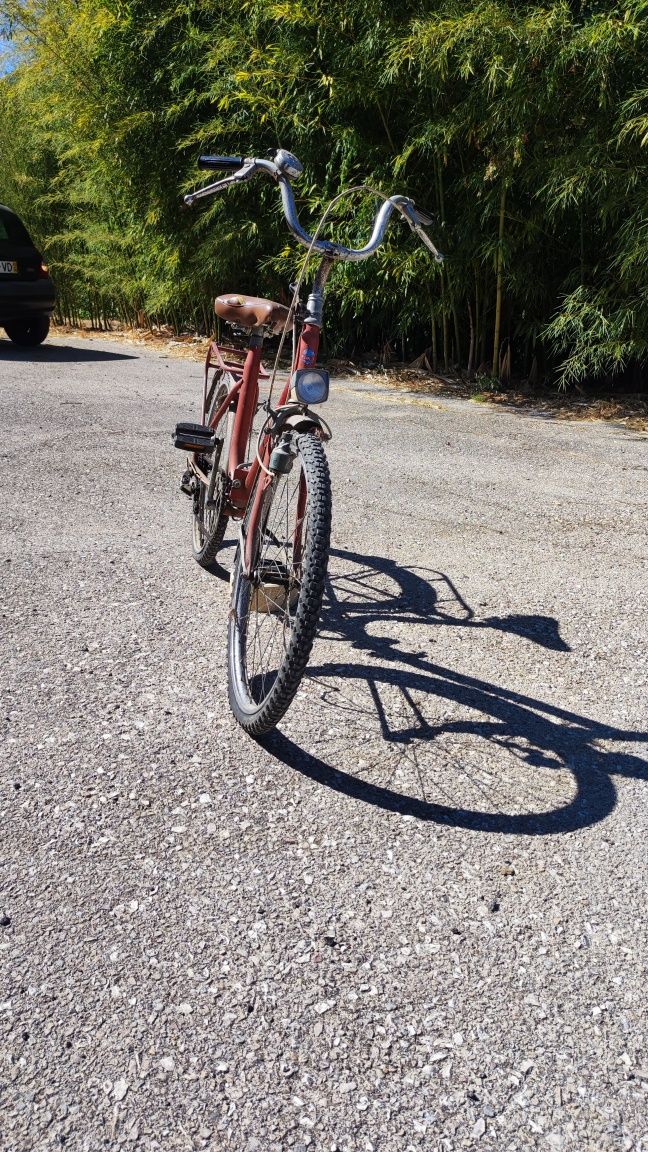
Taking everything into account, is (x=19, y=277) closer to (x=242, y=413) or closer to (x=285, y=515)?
(x=242, y=413)

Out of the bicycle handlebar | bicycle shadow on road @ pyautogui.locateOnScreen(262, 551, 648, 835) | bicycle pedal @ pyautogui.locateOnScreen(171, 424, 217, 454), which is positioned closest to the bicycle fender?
the bicycle handlebar

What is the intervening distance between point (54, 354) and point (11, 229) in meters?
1.18

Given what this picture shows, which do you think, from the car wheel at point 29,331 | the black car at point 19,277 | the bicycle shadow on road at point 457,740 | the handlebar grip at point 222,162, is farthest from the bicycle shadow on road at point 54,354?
the bicycle shadow on road at point 457,740

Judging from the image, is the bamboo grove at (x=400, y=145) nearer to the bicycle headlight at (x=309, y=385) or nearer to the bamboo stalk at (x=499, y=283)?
the bamboo stalk at (x=499, y=283)

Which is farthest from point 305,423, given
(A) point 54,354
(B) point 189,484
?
(A) point 54,354

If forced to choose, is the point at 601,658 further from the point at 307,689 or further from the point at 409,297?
the point at 409,297

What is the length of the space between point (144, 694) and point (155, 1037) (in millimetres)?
1091

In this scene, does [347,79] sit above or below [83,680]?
above

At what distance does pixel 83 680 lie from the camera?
2.46 m

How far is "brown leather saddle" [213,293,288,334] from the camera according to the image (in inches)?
107

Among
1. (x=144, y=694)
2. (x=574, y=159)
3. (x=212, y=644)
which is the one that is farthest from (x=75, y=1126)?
(x=574, y=159)

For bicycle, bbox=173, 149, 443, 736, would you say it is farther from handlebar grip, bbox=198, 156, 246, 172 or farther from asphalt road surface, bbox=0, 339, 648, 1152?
asphalt road surface, bbox=0, 339, 648, 1152

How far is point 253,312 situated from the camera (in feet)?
9.07

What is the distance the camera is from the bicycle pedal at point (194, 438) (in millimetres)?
3016
